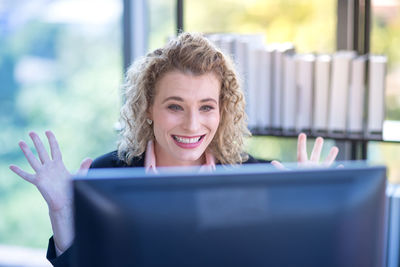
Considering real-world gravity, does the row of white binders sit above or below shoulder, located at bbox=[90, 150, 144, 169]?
above

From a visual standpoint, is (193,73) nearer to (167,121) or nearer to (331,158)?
(167,121)

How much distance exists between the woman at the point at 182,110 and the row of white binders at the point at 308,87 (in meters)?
0.45

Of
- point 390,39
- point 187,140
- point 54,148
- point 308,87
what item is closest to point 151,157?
point 187,140

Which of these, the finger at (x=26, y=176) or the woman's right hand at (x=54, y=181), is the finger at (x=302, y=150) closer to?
the woman's right hand at (x=54, y=181)

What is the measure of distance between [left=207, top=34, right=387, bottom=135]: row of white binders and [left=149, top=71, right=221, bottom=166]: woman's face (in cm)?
56

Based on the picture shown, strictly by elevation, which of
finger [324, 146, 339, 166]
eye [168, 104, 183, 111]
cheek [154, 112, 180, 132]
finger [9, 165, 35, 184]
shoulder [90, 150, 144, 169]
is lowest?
shoulder [90, 150, 144, 169]

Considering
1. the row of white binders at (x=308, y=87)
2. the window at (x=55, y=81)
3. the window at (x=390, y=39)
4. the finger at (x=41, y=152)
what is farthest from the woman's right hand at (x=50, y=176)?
the window at (x=55, y=81)

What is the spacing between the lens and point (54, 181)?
1227mm

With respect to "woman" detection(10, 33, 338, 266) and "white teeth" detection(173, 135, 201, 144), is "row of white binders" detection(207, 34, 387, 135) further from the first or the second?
"white teeth" detection(173, 135, 201, 144)

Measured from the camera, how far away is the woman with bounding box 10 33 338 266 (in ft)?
5.31

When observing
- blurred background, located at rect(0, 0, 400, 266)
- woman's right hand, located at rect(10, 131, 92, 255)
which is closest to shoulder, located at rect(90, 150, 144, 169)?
woman's right hand, located at rect(10, 131, 92, 255)

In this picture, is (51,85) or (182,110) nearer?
(182,110)

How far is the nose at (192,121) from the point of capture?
5.22 ft

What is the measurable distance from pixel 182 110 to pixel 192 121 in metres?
0.05
